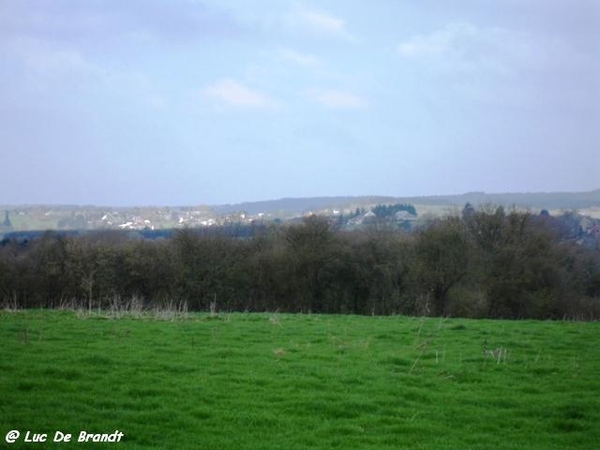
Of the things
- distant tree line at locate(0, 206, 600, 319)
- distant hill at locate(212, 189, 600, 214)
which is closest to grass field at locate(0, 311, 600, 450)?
distant tree line at locate(0, 206, 600, 319)

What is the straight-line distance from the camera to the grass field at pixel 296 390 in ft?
30.7

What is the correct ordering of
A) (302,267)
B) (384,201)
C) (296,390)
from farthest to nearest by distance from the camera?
1. (384,201)
2. (302,267)
3. (296,390)

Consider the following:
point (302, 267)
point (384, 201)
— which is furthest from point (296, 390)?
point (384, 201)

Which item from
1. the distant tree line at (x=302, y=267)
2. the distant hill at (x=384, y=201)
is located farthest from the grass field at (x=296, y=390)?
the distant hill at (x=384, y=201)

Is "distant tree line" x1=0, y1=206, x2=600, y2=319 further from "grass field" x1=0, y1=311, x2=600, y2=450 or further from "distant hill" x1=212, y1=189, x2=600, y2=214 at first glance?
"distant hill" x1=212, y1=189, x2=600, y2=214

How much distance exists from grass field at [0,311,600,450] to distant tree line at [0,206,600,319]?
29.9 m

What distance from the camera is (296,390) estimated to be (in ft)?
38.6

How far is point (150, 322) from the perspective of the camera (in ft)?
72.2

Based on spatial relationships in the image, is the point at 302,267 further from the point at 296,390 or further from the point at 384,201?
the point at 384,201

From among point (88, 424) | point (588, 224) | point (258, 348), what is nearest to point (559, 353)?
point (258, 348)

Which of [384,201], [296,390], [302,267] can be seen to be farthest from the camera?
[384,201]

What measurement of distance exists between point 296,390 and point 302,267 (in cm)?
4153

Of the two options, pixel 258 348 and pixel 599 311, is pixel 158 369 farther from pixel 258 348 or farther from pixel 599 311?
pixel 599 311

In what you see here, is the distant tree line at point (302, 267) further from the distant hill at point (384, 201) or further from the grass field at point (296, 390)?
the distant hill at point (384, 201)
